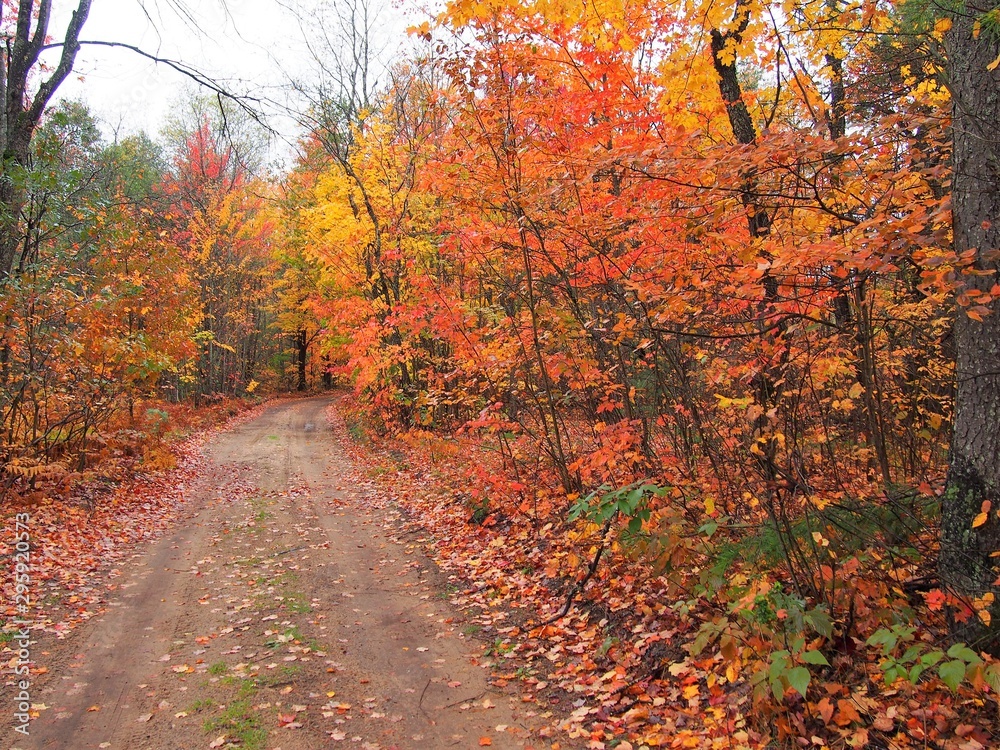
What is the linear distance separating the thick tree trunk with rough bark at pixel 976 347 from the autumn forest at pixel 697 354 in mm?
18

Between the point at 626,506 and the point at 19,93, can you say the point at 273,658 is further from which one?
the point at 19,93

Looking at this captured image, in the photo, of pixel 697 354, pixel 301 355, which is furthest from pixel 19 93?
pixel 301 355

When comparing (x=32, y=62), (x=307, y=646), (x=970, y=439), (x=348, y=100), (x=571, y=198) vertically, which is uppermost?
(x=348, y=100)

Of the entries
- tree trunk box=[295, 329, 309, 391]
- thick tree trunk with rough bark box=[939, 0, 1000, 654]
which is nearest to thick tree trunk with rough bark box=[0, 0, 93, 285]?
thick tree trunk with rough bark box=[939, 0, 1000, 654]

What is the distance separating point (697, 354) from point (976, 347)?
255 cm

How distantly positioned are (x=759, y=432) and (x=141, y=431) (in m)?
14.1

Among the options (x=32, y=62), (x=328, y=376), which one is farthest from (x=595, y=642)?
(x=328, y=376)

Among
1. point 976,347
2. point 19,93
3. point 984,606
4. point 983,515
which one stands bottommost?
point 984,606

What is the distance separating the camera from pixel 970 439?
3.76 metres

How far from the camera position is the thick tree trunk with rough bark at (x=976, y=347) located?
360 cm

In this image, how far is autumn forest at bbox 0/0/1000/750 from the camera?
3.76 metres

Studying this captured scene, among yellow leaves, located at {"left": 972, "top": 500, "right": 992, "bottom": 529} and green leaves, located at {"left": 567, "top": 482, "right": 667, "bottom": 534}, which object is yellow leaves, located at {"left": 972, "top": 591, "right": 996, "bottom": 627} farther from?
green leaves, located at {"left": 567, "top": 482, "right": 667, "bottom": 534}

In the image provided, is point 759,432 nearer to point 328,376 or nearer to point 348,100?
point 348,100

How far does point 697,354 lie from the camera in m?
6.10
